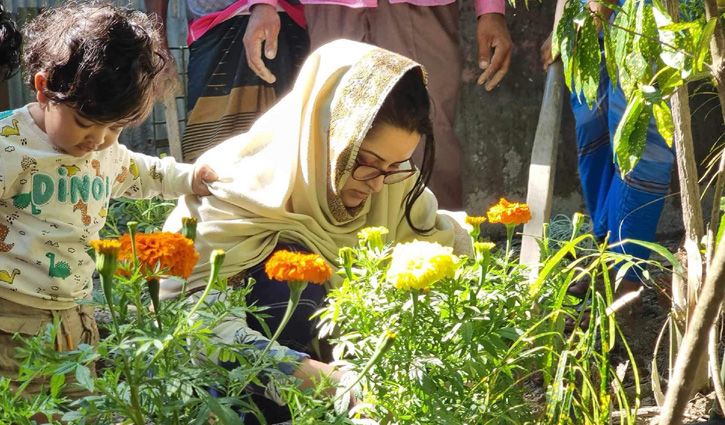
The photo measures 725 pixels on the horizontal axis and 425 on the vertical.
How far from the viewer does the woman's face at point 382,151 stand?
251 centimetres

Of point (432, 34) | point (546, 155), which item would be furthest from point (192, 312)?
point (432, 34)

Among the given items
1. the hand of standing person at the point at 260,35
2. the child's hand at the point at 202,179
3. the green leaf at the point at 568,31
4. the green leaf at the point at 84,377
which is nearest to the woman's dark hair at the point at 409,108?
the child's hand at the point at 202,179

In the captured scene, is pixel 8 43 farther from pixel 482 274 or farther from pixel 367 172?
pixel 482 274

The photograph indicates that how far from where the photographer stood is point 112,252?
4.18 feet

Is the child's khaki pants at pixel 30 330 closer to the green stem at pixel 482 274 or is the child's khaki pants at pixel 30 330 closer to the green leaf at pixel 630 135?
the green stem at pixel 482 274

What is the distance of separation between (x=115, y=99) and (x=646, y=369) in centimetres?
216

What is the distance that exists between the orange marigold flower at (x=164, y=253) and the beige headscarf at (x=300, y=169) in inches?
42.9

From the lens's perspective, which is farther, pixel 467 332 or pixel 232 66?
pixel 232 66

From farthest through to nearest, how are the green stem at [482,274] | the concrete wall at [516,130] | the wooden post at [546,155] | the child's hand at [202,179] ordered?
the concrete wall at [516,130] < the wooden post at [546,155] < the child's hand at [202,179] < the green stem at [482,274]

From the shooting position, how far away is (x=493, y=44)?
3787 millimetres

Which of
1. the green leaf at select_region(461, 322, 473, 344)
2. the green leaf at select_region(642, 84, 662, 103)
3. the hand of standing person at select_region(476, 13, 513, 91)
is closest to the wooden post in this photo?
the hand of standing person at select_region(476, 13, 513, 91)

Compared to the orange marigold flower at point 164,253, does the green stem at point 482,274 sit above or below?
below

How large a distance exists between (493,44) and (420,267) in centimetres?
245

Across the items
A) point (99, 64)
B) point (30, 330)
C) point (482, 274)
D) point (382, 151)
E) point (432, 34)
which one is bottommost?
point (30, 330)
